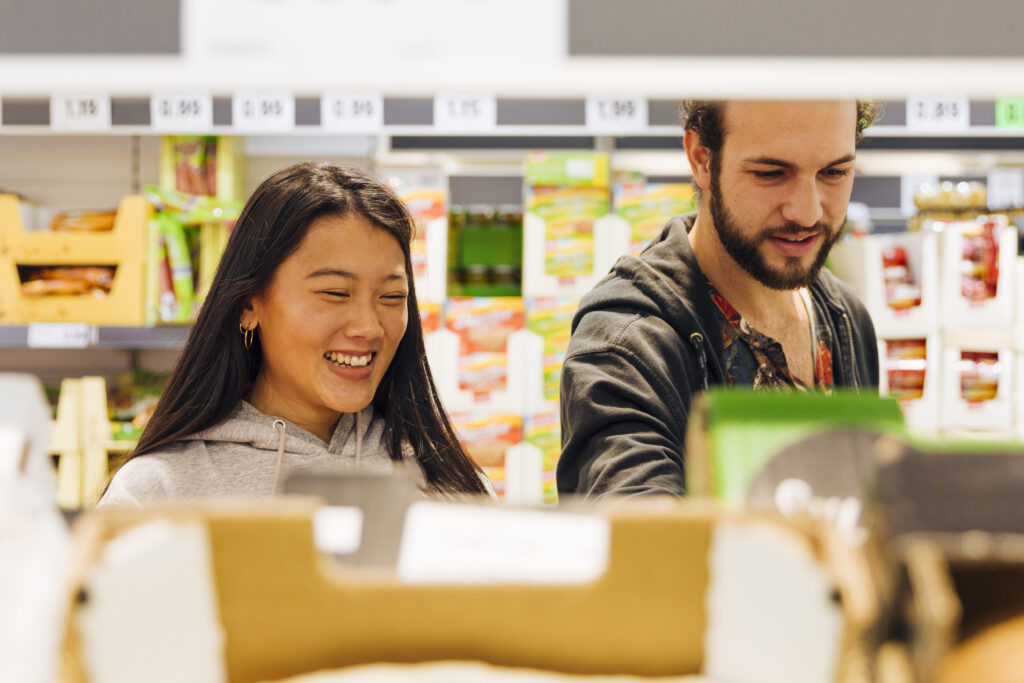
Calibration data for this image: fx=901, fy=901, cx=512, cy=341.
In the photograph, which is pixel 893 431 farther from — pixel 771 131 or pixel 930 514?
pixel 771 131

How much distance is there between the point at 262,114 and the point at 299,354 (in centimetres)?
139

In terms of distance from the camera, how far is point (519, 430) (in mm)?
3703

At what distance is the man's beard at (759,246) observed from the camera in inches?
48.1

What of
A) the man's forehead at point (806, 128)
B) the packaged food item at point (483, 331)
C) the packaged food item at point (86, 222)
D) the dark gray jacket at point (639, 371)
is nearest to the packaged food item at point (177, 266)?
the packaged food item at point (86, 222)

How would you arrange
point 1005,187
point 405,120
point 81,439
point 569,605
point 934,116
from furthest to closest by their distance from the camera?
point 1005,187
point 81,439
point 405,120
point 934,116
point 569,605

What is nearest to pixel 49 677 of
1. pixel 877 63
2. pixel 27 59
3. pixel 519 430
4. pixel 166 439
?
pixel 27 59

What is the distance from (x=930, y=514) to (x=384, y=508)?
0.30 meters

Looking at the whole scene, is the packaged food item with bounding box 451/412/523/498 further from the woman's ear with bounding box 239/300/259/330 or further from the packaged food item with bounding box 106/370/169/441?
the woman's ear with bounding box 239/300/259/330

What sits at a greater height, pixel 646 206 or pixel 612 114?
pixel 612 114

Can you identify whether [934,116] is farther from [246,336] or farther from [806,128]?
[246,336]

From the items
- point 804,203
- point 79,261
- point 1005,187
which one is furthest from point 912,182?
point 804,203

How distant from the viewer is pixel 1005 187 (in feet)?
14.9

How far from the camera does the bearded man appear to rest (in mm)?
1134

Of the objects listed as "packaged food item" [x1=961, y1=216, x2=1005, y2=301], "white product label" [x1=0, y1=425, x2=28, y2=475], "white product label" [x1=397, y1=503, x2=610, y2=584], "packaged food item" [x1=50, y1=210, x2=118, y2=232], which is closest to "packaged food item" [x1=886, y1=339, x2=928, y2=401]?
"packaged food item" [x1=961, y1=216, x2=1005, y2=301]
